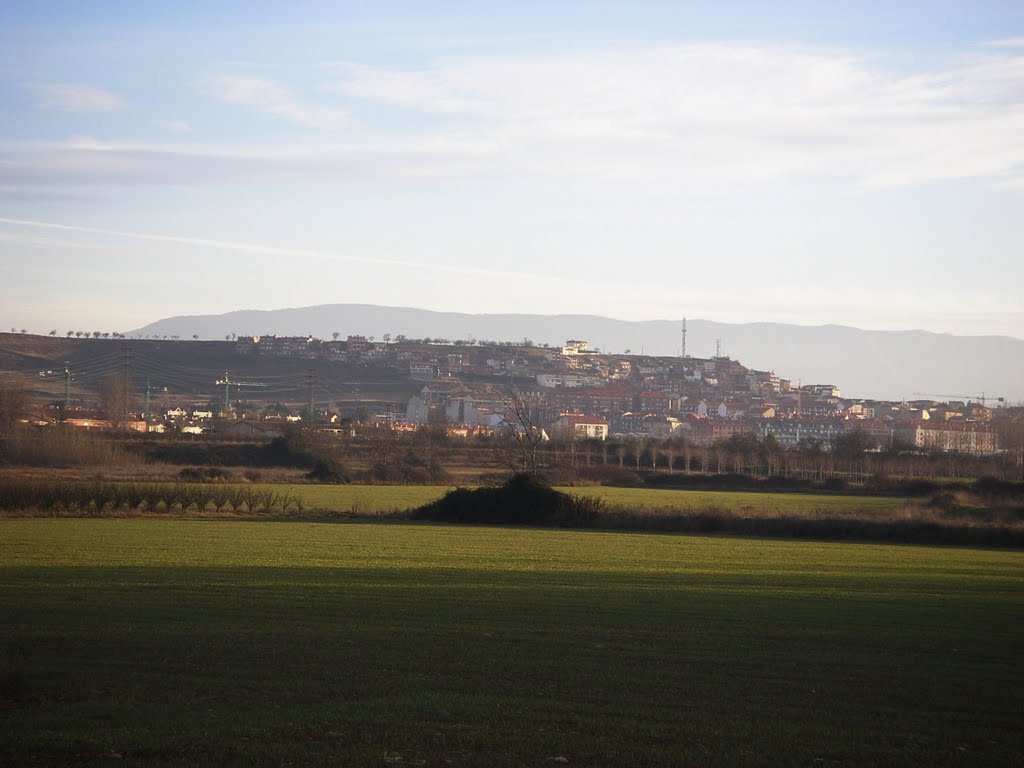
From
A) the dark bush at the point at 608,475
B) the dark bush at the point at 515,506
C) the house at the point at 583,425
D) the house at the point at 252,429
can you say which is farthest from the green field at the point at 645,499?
the house at the point at 583,425

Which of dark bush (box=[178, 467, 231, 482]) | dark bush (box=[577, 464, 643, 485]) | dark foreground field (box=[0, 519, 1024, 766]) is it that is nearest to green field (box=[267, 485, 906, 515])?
dark bush (box=[577, 464, 643, 485])

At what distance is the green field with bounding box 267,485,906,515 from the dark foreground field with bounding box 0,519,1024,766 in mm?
24856

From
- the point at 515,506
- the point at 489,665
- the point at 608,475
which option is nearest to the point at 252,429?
the point at 608,475

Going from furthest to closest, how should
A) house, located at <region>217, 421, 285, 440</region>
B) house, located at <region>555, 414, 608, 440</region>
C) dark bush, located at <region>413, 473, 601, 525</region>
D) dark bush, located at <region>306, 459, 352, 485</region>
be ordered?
house, located at <region>555, 414, 608, 440</region>, house, located at <region>217, 421, 285, 440</region>, dark bush, located at <region>306, 459, 352, 485</region>, dark bush, located at <region>413, 473, 601, 525</region>

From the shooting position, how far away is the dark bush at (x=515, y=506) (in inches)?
1932

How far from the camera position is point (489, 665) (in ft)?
45.4

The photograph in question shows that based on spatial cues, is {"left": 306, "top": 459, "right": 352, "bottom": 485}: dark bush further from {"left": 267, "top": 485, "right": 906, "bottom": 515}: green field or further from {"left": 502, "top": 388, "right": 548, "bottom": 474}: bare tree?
{"left": 502, "top": 388, "right": 548, "bottom": 474}: bare tree

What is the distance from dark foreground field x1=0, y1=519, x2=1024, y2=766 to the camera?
1002 cm

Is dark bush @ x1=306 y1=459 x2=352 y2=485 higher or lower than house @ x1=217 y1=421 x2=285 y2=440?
lower

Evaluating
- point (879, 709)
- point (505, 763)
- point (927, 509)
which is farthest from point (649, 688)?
point (927, 509)

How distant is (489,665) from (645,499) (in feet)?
165

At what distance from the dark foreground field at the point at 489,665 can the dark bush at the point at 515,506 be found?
68.5 feet

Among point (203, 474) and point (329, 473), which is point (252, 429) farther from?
point (203, 474)

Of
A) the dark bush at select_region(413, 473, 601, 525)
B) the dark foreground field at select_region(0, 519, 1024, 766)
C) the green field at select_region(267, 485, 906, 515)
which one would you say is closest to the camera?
the dark foreground field at select_region(0, 519, 1024, 766)
